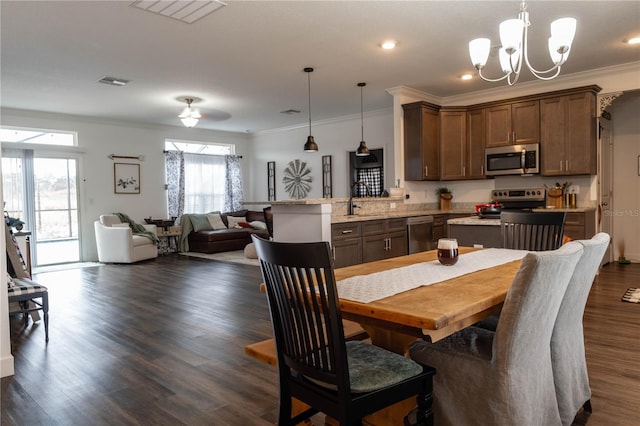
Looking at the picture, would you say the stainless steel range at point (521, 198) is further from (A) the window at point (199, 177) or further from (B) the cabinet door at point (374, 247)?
(A) the window at point (199, 177)

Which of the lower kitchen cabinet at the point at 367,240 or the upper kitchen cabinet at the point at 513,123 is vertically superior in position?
the upper kitchen cabinet at the point at 513,123

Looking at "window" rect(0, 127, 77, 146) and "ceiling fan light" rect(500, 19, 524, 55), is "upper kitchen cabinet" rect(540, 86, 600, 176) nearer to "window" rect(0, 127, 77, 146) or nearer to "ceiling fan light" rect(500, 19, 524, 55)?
"ceiling fan light" rect(500, 19, 524, 55)

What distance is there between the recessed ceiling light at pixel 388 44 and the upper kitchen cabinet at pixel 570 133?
255cm

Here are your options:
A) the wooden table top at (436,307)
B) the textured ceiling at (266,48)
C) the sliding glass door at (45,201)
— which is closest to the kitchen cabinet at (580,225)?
the textured ceiling at (266,48)

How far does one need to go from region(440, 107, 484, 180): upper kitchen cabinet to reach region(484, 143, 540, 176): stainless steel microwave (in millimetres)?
308

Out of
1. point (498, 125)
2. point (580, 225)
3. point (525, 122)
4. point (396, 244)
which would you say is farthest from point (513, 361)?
point (498, 125)

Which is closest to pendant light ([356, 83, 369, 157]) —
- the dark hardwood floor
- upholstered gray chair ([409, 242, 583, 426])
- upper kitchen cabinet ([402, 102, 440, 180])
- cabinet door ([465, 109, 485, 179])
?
upper kitchen cabinet ([402, 102, 440, 180])

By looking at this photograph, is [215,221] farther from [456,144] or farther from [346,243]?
[456,144]

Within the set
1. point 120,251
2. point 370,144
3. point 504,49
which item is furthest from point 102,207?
point 504,49

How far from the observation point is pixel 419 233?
602 centimetres

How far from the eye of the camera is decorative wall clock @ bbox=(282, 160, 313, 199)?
9.63 meters

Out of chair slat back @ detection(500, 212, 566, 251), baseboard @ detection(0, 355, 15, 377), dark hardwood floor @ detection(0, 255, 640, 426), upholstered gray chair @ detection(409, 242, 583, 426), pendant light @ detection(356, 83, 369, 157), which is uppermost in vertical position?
pendant light @ detection(356, 83, 369, 157)

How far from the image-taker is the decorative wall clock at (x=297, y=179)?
9633 millimetres

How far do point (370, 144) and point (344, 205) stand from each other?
3445 millimetres
